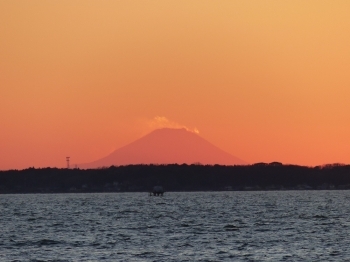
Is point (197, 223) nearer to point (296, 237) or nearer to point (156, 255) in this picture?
point (296, 237)

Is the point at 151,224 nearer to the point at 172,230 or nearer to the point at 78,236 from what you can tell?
the point at 172,230

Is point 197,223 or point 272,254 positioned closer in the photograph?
point 272,254

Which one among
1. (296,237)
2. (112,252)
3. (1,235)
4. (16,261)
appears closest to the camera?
(16,261)

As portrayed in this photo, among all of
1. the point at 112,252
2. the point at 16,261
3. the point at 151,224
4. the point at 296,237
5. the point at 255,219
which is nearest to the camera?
the point at 16,261

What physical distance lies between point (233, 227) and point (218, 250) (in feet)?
85.6

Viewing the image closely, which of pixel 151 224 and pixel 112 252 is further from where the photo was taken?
pixel 151 224

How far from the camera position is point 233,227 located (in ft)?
326

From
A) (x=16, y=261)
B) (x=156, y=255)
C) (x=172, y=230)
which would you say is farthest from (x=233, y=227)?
(x=16, y=261)

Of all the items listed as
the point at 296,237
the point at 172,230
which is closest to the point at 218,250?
the point at 296,237

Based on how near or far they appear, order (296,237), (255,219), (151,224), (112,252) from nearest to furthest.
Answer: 1. (112,252)
2. (296,237)
3. (151,224)
4. (255,219)

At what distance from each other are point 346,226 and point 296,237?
17792mm

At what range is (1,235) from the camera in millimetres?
91875

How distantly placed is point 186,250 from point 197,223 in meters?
35.7

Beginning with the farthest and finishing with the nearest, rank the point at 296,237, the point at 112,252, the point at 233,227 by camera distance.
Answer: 1. the point at 233,227
2. the point at 296,237
3. the point at 112,252
